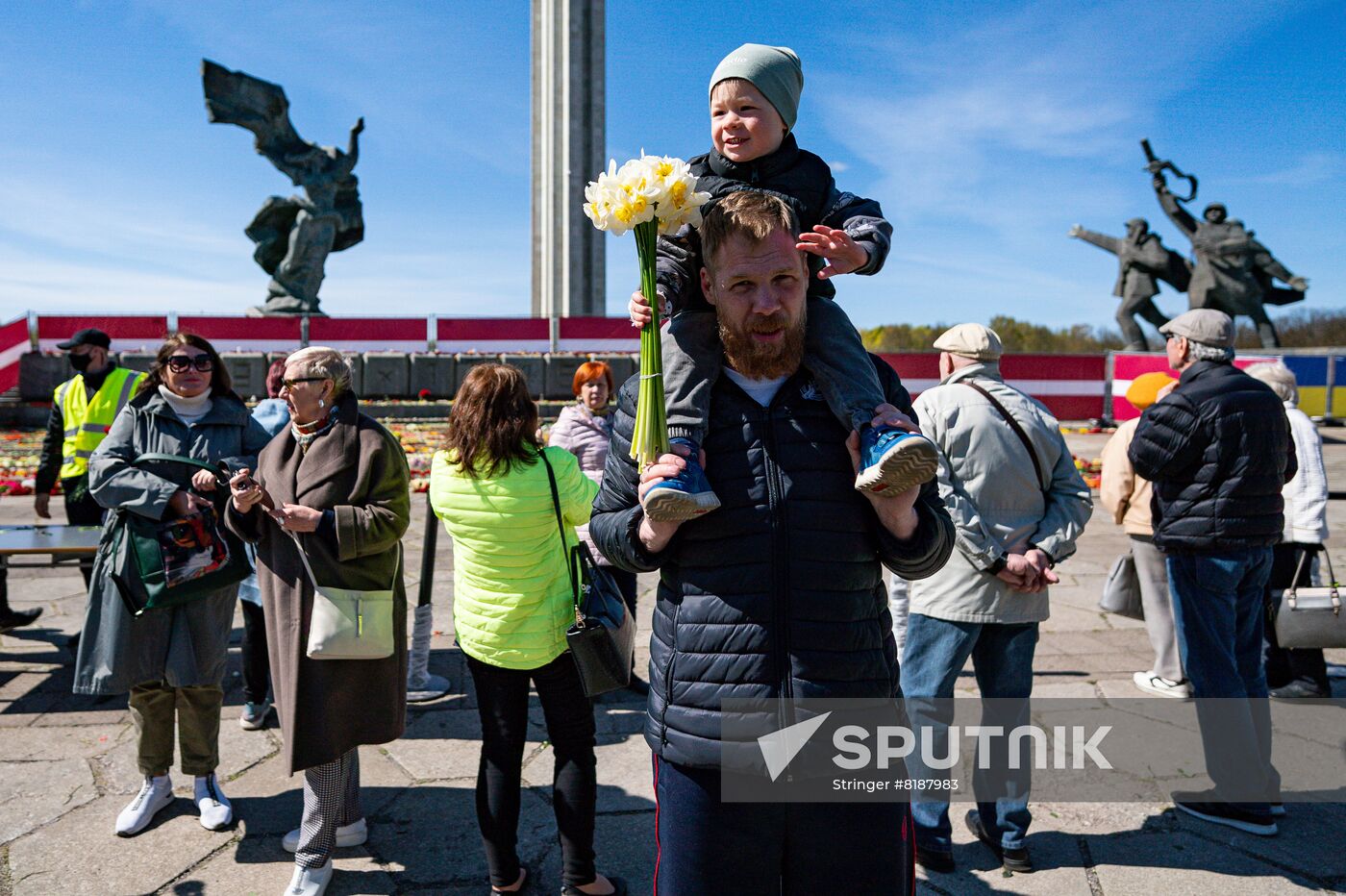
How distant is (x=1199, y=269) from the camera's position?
974 inches

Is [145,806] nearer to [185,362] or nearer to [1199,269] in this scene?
[185,362]

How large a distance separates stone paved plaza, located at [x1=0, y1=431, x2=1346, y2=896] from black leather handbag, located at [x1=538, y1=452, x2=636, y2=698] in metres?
0.83

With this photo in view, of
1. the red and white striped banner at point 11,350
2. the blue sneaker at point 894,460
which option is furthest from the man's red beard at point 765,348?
the red and white striped banner at point 11,350

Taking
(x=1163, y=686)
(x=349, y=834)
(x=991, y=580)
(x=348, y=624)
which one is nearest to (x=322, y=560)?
(x=348, y=624)

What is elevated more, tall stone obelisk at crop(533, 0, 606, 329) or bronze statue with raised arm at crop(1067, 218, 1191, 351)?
tall stone obelisk at crop(533, 0, 606, 329)

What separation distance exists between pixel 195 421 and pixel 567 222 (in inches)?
1035

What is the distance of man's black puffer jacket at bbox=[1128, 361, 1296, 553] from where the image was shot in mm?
3537

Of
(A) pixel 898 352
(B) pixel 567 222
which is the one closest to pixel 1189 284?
(A) pixel 898 352

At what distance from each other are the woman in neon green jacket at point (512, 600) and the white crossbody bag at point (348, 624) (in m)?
0.27

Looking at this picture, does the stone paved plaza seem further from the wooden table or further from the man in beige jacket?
the wooden table

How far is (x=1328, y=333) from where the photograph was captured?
39.3 meters

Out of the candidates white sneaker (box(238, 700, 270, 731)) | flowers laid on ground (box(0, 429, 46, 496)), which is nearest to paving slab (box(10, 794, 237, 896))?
white sneaker (box(238, 700, 270, 731))

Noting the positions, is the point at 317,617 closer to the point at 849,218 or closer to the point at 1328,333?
the point at 849,218

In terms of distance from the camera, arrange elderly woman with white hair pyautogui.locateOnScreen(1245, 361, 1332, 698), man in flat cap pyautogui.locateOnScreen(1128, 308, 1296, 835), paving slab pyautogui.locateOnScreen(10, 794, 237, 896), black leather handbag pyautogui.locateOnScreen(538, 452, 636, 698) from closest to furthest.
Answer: black leather handbag pyautogui.locateOnScreen(538, 452, 636, 698) → paving slab pyautogui.locateOnScreen(10, 794, 237, 896) → man in flat cap pyautogui.locateOnScreen(1128, 308, 1296, 835) → elderly woman with white hair pyautogui.locateOnScreen(1245, 361, 1332, 698)
